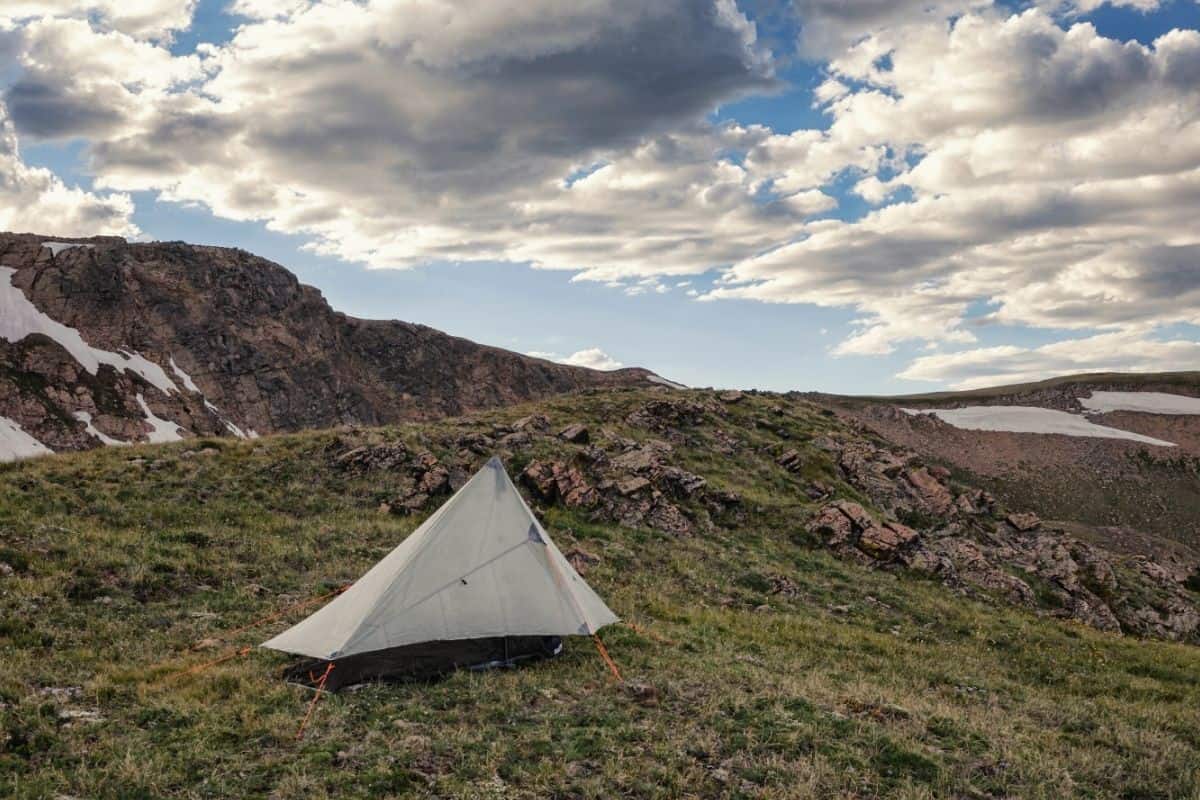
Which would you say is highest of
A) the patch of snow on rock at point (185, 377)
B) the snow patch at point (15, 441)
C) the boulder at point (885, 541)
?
the patch of snow on rock at point (185, 377)

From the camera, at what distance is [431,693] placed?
36.7ft

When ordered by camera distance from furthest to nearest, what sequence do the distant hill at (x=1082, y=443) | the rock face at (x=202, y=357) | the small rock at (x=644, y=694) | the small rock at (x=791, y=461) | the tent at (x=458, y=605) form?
1. the rock face at (x=202, y=357)
2. the distant hill at (x=1082, y=443)
3. the small rock at (x=791, y=461)
4. the tent at (x=458, y=605)
5. the small rock at (x=644, y=694)

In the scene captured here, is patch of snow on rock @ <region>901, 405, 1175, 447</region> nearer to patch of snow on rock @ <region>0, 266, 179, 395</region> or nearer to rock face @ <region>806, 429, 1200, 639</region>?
rock face @ <region>806, 429, 1200, 639</region>

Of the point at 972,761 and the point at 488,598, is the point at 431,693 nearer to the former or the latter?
the point at 488,598

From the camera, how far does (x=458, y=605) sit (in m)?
12.9

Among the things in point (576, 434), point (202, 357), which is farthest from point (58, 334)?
point (576, 434)

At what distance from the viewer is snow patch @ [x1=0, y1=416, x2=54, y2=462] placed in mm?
63125

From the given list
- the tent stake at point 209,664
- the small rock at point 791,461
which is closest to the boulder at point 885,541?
the small rock at point 791,461

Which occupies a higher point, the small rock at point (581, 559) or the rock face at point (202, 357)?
the rock face at point (202, 357)

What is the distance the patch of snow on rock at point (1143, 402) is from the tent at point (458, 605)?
75.1 meters

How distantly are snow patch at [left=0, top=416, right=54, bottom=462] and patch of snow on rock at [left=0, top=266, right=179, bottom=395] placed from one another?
13.4 meters

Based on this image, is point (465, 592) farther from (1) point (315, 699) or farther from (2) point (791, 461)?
(2) point (791, 461)

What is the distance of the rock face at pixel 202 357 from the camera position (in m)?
75.4

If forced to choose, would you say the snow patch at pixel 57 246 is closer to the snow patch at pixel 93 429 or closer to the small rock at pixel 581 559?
the snow patch at pixel 93 429
